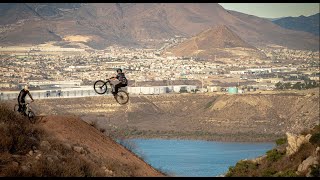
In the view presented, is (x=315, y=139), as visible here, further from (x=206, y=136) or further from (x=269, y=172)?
(x=206, y=136)

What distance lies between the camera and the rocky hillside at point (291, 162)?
71.2 feet

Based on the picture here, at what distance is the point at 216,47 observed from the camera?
6481 inches

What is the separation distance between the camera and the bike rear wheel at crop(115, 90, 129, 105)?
23.1 metres

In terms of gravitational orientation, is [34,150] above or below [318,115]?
above

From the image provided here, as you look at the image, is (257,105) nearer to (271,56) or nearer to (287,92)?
(287,92)

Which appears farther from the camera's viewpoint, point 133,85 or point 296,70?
point 296,70

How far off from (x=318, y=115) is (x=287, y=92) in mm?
10870

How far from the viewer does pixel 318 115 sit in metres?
95.1

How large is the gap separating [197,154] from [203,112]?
116ft

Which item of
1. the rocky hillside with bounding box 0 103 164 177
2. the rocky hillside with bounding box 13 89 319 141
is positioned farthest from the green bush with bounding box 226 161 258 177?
the rocky hillside with bounding box 13 89 319 141

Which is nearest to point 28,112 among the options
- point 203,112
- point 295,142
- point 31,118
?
point 31,118

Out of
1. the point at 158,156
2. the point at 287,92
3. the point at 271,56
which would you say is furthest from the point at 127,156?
the point at 271,56

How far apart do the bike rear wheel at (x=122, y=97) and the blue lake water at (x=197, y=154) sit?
25.1 meters

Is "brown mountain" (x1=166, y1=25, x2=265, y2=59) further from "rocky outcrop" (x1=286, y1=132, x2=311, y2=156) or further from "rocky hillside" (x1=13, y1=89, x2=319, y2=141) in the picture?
"rocky outcrop" (x1=286, y1=132, x2=311, y2=156)
